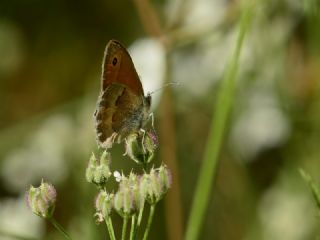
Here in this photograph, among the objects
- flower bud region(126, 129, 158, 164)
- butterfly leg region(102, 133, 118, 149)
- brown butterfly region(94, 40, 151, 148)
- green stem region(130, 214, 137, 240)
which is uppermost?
brown butterfly region(94, 40, 151, 148)

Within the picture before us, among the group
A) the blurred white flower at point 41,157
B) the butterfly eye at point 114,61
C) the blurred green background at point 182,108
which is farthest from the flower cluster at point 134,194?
the blurred white flower at point 41,157

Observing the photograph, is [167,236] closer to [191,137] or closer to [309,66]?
[191,137]

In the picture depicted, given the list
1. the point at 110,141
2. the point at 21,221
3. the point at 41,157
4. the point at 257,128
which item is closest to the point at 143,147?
the point at 110,141

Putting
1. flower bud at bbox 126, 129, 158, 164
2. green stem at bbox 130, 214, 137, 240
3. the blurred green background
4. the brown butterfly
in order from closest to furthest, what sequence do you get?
green stem at bbox 130, 214, 137, 240
flower bud at bbox 126, 129, 158, 164
the brown butterfly
the blurred green background

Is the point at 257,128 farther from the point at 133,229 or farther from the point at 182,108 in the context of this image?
the point at 133,229

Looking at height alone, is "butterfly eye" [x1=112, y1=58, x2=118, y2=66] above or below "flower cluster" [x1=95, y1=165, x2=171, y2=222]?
above

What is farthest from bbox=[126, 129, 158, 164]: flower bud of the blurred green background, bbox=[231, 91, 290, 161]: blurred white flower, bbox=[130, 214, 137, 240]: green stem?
bbox=[231, 91, 290, 161]: blurred white flower

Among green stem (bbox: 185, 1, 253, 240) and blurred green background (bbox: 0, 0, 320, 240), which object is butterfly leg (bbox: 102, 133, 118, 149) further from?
blurred green background (bbox: 0, 0, 320, 240)
